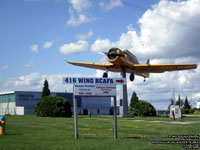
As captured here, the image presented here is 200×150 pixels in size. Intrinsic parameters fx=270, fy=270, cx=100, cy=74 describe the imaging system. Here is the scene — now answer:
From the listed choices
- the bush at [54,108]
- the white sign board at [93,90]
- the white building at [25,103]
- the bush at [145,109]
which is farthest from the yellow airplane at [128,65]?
the white building at [25,103]

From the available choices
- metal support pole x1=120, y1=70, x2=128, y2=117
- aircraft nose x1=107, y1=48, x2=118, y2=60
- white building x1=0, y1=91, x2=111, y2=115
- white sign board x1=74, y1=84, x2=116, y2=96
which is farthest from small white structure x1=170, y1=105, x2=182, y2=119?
white building x1=0, y1=91, x2=111, y2=115

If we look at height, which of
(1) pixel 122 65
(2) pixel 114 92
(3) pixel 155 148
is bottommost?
(3) pixel 155 148

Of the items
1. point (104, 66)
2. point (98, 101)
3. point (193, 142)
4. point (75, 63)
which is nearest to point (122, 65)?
point (104, 66)

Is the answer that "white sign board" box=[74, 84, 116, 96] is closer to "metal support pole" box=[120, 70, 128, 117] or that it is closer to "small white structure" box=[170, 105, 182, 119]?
"small white structure" box=[170, 105, 182, 119]

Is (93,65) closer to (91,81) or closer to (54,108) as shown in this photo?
(54,108)

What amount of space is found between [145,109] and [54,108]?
16.7 metres

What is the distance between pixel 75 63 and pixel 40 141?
21900 mm

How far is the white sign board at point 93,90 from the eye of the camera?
1480 cm

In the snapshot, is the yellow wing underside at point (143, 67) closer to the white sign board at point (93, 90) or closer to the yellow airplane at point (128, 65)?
the yellow airplane at point (128, 65)

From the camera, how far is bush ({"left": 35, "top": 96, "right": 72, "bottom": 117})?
3731cm

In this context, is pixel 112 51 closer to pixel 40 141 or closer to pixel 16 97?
pixel 40 141

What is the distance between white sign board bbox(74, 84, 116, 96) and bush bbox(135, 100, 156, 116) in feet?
105

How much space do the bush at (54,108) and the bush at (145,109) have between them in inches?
557

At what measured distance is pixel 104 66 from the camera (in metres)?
34.5
